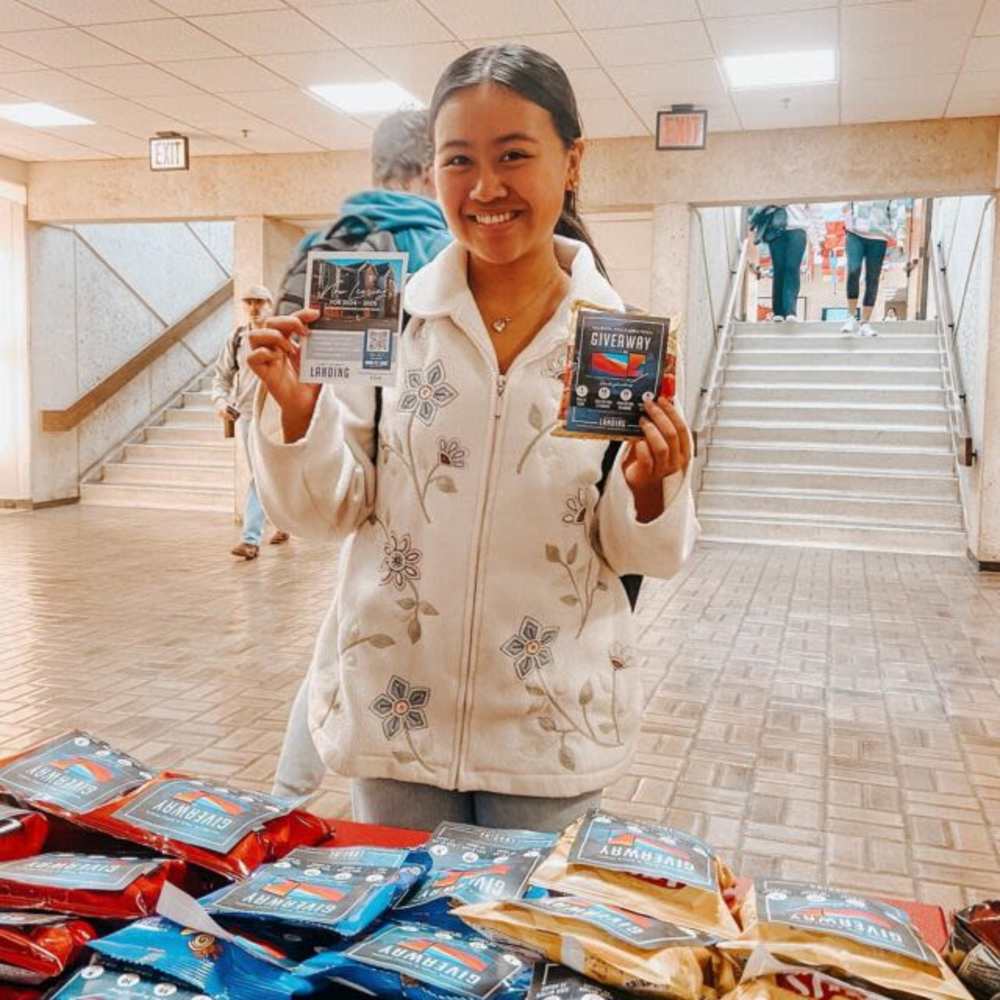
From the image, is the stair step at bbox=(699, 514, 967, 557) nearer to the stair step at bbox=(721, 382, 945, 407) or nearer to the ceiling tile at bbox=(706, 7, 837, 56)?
the stair step at bbox=(721, 382, 945, 407)

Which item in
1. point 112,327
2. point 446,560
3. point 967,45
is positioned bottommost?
point 446,560

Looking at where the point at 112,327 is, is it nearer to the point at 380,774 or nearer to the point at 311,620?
the point at 311,620

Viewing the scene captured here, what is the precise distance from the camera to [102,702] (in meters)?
4.02

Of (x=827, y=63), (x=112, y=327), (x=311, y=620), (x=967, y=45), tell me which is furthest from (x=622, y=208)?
(x=112, y=327)

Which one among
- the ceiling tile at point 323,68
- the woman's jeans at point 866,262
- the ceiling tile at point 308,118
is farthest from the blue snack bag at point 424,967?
the woman's jeans at point 866,262

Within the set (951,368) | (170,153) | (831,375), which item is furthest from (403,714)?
(831,375)

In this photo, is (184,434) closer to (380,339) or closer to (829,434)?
(829,434)

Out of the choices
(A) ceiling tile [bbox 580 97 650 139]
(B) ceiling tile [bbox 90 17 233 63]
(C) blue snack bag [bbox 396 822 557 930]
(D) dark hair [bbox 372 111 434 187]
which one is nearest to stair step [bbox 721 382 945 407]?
(A) ceiling tile [bbox 580 97 650 139]

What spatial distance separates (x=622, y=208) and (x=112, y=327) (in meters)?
5.96

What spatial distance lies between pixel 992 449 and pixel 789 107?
297cm

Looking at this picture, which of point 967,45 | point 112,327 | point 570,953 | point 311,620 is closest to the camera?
point 570,953

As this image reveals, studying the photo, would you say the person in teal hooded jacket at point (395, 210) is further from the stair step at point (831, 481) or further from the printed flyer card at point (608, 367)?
the stair step at point (831, 481)

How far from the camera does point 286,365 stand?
4.19ft

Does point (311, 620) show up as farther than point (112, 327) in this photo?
No
